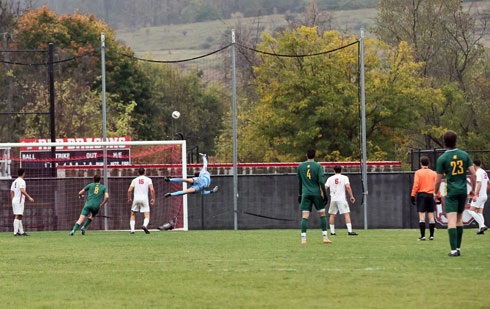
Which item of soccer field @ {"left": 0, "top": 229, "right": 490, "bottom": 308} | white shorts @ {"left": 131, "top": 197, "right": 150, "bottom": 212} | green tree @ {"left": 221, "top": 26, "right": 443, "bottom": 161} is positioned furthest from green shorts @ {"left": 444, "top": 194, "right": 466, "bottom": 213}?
green tree @ {"left": 221, "top": 26, "right": 443, "bottom": 161}

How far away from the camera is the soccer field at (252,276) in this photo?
360 inches

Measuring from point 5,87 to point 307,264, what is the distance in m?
52.4

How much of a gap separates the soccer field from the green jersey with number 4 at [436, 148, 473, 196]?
3.66 feet

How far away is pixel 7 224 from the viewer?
95.4ft

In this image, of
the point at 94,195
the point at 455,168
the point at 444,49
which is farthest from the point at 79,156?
the point at 444,49

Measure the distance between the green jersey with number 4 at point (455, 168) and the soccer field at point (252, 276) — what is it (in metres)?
1.12

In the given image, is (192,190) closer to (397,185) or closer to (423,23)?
(397,185)

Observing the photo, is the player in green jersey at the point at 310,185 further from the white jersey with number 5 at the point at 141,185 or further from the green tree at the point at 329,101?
the green tree at the point at 329,101

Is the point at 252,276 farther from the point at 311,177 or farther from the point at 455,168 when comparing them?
the point at 311,177

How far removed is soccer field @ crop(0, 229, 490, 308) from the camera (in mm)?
9156

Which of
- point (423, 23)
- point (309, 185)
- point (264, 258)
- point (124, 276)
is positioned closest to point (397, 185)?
point (309, 185)

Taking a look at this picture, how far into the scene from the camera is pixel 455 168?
44.1ft

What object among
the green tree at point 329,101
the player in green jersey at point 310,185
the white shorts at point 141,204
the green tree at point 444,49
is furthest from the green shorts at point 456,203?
the green tree at point 444,49

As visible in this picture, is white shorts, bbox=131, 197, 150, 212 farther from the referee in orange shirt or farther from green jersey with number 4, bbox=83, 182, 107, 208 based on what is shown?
the referee in orange shirt
